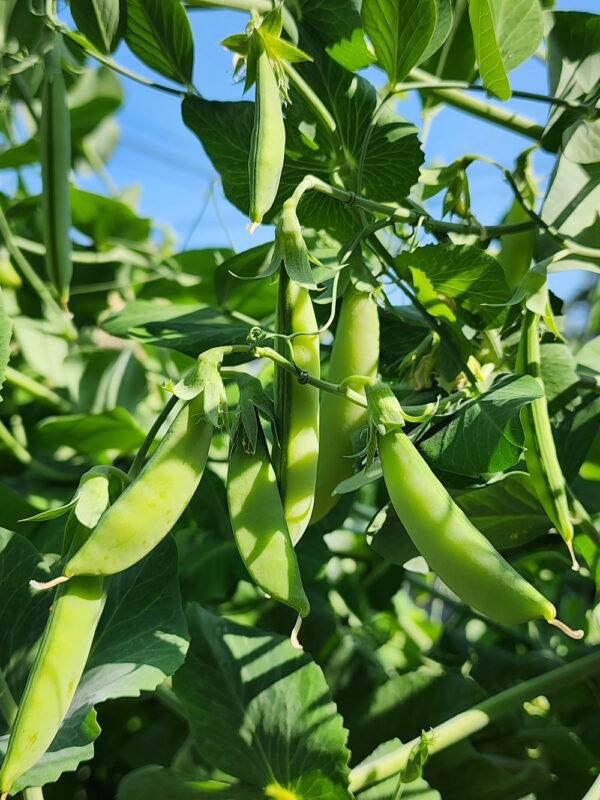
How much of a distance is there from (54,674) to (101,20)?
1.41 ft

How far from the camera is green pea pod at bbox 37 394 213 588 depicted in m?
0.38

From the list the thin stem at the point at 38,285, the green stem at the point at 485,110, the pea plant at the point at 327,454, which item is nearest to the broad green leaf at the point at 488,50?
the pea plant at the point at 327,454

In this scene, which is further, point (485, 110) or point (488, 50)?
point (485, 110)

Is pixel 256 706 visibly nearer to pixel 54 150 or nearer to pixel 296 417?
pixel 296 417

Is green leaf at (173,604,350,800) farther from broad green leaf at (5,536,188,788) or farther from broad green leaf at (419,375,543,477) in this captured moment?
broad green leaf at (419,375,543,477)

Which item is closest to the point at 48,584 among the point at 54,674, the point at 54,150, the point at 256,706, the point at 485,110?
the point at 54,674

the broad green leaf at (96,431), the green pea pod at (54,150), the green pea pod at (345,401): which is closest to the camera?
the green pea pod at (345,401)

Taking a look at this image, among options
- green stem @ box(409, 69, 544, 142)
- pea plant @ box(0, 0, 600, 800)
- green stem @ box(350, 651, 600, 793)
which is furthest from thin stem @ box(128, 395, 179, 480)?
green stem @ box(409, 69, 544, 142)

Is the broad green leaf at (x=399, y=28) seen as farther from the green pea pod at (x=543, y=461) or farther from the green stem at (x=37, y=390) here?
the green stem at (x=37, y=390)

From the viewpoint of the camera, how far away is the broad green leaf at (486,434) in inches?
16.7

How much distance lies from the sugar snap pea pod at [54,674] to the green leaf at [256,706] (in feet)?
0.63

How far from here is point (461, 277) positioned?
1.67 ft

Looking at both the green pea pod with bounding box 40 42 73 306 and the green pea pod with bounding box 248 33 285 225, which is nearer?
the green pea pod with bounding box 248 33 285 225

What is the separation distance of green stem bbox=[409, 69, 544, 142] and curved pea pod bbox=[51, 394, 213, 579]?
371 mm
